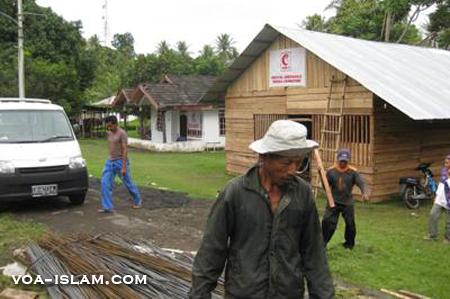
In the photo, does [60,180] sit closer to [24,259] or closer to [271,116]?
[24,259]

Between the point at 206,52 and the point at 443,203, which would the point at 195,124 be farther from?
the point at 206,52

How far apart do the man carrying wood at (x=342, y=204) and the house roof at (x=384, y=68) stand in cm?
364

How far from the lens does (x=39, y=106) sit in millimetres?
9984

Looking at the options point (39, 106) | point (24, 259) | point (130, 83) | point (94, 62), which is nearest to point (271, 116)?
point (39, 106)

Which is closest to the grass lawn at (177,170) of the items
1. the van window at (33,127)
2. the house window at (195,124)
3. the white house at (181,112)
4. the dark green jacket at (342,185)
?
the white house at (181,112)

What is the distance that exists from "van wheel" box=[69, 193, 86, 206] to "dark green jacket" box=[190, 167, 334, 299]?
24.8ft

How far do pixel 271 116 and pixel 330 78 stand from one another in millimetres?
2735

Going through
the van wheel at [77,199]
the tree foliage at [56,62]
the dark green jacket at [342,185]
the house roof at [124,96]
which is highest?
the tree foliage at [56,62]

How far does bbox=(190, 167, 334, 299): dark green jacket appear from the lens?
A: 2.67 meters

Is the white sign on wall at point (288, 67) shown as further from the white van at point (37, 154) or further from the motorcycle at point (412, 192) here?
the white van at point (37, 154)

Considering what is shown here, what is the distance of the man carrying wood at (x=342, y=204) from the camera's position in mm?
7176

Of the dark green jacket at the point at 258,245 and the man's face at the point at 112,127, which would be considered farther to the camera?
the man's face at the point at 112,127

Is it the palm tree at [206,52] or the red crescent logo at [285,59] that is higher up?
the palm tree at [206,52]

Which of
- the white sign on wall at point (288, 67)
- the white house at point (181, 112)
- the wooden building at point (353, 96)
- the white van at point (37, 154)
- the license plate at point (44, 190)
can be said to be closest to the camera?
the white van at point (37, 154)
